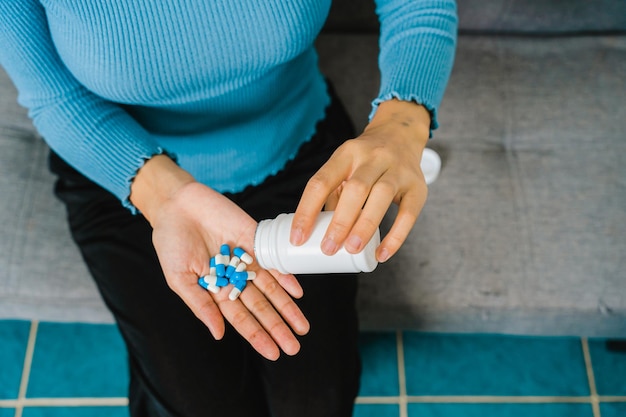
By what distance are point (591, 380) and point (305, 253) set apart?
0.98 m

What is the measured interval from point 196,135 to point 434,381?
0.80 metres

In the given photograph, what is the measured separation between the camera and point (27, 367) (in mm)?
1257

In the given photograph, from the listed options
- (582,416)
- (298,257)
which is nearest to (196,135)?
(298,257)

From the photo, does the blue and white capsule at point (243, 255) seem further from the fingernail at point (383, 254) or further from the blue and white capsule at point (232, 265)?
the fingernail at point (383, 254)

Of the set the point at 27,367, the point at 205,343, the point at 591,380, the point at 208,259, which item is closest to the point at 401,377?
the point at 591,380

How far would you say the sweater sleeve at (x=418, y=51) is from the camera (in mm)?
750

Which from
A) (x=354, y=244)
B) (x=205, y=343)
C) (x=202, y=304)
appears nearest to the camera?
(x=354, y=244)

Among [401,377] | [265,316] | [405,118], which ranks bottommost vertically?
[265,316]

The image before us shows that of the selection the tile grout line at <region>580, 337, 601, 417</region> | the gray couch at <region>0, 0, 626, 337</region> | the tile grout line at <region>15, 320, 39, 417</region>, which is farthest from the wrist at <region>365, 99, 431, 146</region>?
the tile grout line at <region>15, 320, 39, 417</region>

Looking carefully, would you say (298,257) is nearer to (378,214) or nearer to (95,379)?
(378,214)

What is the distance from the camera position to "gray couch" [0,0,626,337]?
1004mm

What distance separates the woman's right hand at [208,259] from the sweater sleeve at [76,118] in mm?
42

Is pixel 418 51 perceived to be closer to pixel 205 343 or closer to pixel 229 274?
pixel 229 274

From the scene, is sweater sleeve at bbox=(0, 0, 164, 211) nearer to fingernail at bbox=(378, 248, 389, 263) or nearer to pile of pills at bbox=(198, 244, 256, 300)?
pile of pills at bbox=(198, 244, 256, 300)
